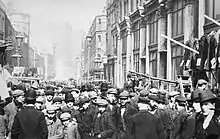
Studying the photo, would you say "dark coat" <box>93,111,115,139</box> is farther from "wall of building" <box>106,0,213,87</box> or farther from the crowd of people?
"wall of building" <box>106,0,213,87</box>

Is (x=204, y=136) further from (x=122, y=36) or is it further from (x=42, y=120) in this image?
(x=122, y=36)

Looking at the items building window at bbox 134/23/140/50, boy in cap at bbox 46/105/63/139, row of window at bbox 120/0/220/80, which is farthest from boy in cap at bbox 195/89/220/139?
building window at bbox 134/23/140/50

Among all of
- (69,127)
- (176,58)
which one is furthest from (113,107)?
(176,58)

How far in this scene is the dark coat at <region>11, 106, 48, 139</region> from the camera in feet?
24.2

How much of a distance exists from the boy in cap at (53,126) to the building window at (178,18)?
15095mm

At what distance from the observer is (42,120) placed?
7516 mm

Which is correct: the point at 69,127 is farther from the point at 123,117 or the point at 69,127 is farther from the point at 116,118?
the point at 123,117

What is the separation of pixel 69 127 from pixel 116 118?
108 centimetres

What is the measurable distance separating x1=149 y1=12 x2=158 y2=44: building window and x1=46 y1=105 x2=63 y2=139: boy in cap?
20.3 meters

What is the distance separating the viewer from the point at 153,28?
29.1 meters

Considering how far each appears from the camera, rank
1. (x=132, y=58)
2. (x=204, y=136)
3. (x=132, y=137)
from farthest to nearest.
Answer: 1. (x=132, y=58)
2. (x=132, y=137)
3. (x=204, y=136)

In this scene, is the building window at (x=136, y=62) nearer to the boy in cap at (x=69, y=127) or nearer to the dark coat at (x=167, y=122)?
the boy in cap at (x=69, y=127)

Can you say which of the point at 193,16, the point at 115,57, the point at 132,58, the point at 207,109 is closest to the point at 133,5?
the point at 132,58

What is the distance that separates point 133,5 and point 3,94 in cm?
2674
